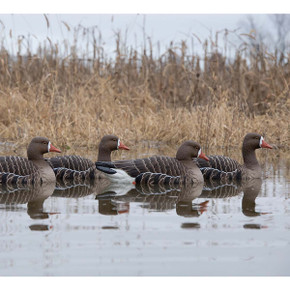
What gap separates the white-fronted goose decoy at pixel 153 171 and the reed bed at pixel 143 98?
15.2ft

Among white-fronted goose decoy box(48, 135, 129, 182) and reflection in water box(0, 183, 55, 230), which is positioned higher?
white-fronted goose decoy box(48, 135, 129, 182)

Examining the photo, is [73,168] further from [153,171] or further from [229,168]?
Result: [229,168]

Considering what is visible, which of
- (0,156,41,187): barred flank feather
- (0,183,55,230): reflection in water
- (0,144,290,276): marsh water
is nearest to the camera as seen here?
(0,144,290,276): marsh water

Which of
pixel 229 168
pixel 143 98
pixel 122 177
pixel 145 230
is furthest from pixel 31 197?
pixel 143 98

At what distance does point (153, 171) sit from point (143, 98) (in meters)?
7.83

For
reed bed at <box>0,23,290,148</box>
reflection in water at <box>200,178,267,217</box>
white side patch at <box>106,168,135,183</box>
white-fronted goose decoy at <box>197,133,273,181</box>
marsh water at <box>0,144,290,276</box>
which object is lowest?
marsh water at <box>0,144,290,276</box>

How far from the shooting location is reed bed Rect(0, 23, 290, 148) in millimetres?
16141

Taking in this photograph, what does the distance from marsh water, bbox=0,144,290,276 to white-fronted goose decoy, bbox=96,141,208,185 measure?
21 centimetres

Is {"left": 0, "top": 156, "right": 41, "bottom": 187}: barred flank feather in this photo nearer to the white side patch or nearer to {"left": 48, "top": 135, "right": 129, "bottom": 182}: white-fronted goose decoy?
{"left": 48, "top": 135, "right": 129, "bottom": 182}: white-fronted goose decoy

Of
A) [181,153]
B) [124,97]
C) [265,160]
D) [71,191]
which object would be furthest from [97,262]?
[124,97]

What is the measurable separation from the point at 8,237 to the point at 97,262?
4.64ft

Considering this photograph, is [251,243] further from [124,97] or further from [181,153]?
[124,97]

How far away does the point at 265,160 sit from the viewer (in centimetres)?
1433

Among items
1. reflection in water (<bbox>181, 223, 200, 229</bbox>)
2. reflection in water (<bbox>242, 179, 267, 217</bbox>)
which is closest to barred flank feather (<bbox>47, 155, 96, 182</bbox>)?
reflection in water (<bbox>242, 179, 267, 217</bbox>)
